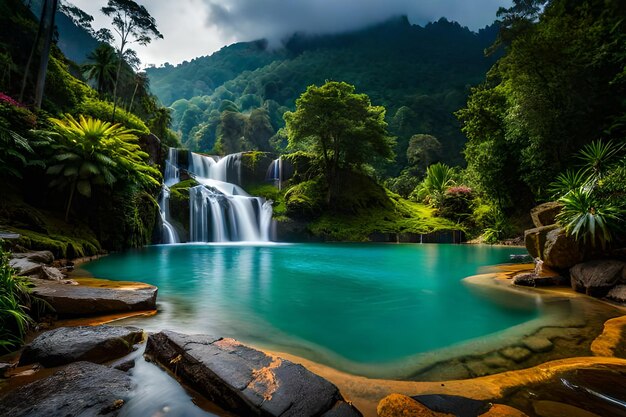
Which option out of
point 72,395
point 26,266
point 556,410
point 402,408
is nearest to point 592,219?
point 556,410

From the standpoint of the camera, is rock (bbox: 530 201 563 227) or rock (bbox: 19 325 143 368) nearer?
rock (bbox: 19 325 143 368)

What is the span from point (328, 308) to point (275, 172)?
891 inches

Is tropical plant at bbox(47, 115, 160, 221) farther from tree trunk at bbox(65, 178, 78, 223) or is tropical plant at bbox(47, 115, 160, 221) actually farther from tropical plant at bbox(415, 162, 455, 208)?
tropical plant at bbox(415, 162, 455, 208)

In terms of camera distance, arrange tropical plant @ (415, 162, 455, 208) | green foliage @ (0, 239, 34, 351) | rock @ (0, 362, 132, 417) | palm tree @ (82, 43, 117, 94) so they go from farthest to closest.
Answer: tropical plant @ (415, 162, 455, 208)
palm tree @ (82, 43, 117, 94)
green foliage @ (0, 239, 34, 351)
rock @ (0, 362, 132, 417)

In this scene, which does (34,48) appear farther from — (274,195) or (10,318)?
(10,318)

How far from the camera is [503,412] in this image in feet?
6.96

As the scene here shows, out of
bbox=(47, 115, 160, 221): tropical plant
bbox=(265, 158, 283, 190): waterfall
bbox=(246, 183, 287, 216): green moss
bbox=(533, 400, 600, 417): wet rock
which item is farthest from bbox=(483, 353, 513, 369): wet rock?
bbox=(265, 158, 283, 190): waterfall

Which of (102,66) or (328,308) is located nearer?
(328,308)

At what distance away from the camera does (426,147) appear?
40188 millimetres

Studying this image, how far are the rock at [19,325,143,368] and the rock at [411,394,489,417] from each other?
2.72 metres

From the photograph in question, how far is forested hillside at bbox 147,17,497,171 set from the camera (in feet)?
166

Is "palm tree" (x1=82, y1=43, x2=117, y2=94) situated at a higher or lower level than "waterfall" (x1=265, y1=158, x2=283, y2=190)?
higher

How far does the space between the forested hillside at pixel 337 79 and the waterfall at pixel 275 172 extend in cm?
1804

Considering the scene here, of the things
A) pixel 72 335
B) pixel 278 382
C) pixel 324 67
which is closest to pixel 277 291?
pixel 72 335
